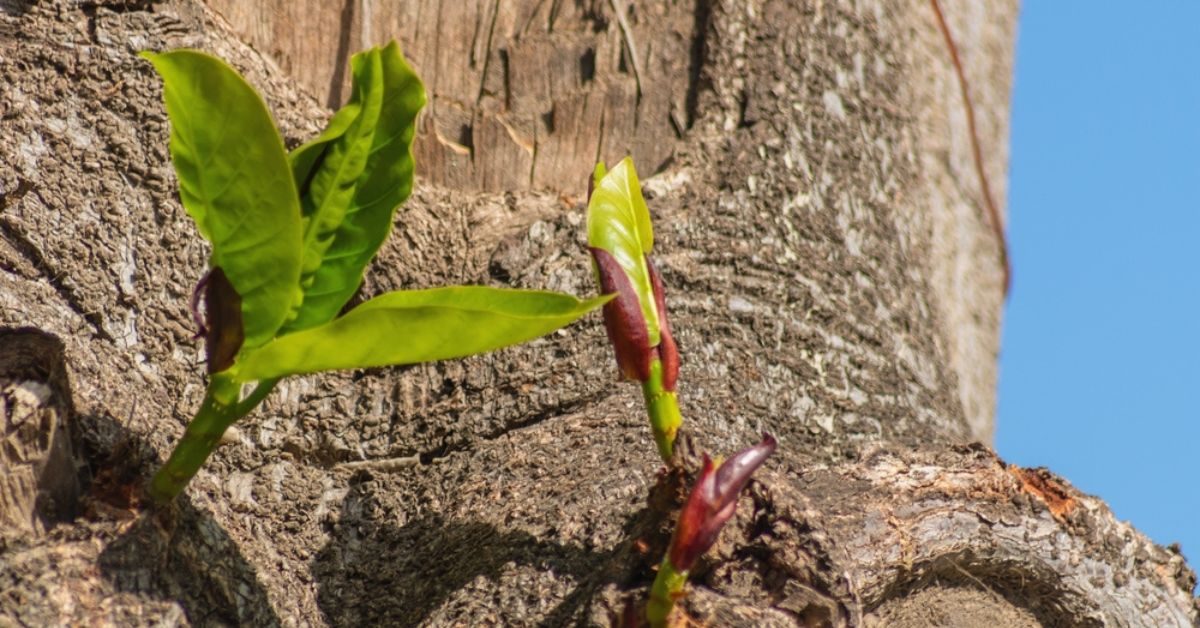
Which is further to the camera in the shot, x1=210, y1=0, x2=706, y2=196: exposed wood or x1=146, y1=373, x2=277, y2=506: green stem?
x1=210, y1=0, x2=706, y2=196: exposed wood

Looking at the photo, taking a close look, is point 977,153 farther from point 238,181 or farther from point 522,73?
point 238,181

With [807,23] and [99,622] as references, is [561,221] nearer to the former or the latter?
[807,23]

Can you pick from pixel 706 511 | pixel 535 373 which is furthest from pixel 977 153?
pixel 706 511

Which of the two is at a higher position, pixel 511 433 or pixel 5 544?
pixel 511 433

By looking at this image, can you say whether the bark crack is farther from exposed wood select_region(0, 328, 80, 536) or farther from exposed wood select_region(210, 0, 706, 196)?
exposed wood select_region(210, 0, 706, 196)

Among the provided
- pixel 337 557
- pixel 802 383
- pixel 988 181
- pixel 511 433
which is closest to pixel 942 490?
pixel 802 383

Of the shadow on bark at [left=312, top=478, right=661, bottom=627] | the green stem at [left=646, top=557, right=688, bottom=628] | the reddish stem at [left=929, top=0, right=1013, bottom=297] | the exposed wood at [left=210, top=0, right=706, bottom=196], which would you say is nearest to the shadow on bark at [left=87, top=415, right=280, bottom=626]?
the shadow on bark at [left=312, top=478, right=661, bottom=627]
